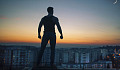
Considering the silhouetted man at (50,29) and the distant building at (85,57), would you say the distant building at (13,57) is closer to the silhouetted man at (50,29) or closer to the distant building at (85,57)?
the silhouetted man at (50,29)

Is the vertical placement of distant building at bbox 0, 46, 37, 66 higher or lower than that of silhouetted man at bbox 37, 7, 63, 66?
lower

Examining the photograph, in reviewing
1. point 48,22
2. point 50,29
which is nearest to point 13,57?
point 50,29

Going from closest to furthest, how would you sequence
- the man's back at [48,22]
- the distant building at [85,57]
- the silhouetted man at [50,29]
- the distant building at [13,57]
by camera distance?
1. the silhouetted man at [50,29]
2. the man's back at [48,22]
3. the distant building at [13,57]
4. the distant building at [85,57]

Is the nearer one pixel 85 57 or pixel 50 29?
pixel 50 29

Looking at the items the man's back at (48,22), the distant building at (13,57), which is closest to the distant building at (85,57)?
the distant building at (13,57)

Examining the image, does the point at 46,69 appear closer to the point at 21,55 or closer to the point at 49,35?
the point at 49,35

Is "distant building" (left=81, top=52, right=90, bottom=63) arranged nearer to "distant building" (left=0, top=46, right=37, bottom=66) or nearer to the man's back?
"distant building" (left=0, top=46, right=37, bottom=66)

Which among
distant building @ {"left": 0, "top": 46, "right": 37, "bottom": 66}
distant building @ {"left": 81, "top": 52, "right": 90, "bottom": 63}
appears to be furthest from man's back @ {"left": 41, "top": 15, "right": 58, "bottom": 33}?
distant building @ {"left": 81, "top": 52, "right": 90, "bottom": 63}

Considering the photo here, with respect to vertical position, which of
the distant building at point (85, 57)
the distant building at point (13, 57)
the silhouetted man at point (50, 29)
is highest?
the silhouetted man at point (50, 29)

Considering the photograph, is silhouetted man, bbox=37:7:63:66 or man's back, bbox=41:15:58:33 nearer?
silhouetted man, bbox=37:7:63:66

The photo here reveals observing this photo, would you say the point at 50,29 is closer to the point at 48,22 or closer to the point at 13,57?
the point at 48,22

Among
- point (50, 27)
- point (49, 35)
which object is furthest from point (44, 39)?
point (50, 27)

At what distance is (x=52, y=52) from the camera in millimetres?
5410

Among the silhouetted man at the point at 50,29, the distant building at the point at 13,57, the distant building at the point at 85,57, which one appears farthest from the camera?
the distant building at the point at 85,57
